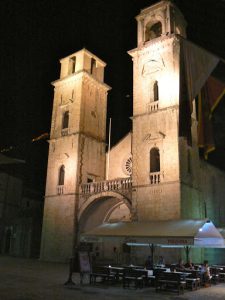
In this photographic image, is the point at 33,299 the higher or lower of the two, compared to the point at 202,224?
lower

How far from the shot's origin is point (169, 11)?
2588 centimetres

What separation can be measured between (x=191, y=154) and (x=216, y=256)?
8.47m

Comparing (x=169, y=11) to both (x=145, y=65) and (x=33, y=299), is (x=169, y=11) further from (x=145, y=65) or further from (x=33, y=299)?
(x=33, y=299)

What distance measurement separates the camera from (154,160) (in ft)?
78.4

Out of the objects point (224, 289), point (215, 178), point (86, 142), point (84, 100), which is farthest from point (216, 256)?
point (84, 100)

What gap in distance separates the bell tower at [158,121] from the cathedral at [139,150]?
0.07 m

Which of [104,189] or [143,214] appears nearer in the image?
[143,214]

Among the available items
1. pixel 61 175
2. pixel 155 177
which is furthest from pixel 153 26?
pixel 61 175

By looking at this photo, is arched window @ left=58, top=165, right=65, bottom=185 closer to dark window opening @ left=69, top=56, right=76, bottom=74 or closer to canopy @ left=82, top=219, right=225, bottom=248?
dark window opening @ left=69, top=56, right=76, bottom=74

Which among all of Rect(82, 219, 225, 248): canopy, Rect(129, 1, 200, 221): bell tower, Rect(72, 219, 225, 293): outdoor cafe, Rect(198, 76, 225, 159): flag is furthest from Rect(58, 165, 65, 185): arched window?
Rect(198, 76, 225, 159): flag

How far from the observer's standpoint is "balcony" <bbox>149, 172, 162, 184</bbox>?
74.5 ft

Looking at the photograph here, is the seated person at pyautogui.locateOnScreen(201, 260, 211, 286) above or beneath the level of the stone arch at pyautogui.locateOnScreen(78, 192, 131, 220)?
beneath

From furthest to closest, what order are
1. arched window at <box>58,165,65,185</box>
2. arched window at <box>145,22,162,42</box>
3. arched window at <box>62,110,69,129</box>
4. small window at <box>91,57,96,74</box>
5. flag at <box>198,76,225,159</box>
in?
small window at <box>91,57,96,74</box> → arched window at <box>62,110,69,129</box> → arched window at <box>58,165,65,185</box> → arched window at <box>145,22,162,42</box> → flag at <box>198,76,225,159</box>

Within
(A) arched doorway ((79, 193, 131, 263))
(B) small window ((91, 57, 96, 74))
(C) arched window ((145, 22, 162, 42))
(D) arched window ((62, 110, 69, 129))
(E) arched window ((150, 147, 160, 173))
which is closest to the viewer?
(E) arched window ((150, 147, 160, 173))
